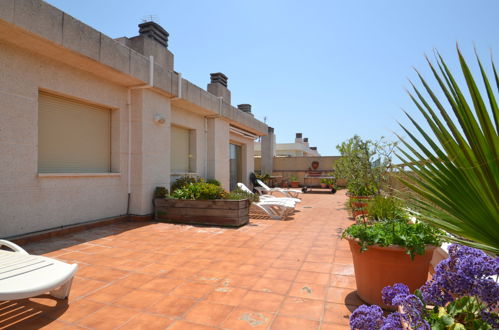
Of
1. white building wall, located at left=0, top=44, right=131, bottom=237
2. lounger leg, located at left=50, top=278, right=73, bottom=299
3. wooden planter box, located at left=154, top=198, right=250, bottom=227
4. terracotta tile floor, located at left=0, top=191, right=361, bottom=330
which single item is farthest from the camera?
wooden planter box, located at left=154, top=198, right=250, bottom=227

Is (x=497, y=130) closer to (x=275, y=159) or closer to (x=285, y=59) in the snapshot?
(x=285, y=59)

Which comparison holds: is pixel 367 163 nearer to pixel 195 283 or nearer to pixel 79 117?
pixel 195 283

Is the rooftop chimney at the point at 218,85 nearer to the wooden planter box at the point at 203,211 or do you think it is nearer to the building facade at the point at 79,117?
the building facade at the point at 79,117

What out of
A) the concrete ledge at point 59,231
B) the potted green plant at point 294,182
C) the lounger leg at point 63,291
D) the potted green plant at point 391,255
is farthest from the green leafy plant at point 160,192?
the potted green plant at point 294,182

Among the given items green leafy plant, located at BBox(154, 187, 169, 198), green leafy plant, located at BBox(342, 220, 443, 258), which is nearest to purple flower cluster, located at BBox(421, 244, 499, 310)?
green leafy plant, located at BBox(342, 220, 443, 258)

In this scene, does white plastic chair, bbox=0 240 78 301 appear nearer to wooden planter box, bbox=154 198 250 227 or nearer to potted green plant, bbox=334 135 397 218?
wooden planter box, bbox=154 198 250 227

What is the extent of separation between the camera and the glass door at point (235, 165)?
13.3m

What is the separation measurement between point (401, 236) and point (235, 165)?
445 inches

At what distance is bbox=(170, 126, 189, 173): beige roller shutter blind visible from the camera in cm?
898

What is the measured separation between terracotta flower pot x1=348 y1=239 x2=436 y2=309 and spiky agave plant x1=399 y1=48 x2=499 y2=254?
4.26ft

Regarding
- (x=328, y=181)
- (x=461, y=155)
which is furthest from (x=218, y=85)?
(x=461, y=155)

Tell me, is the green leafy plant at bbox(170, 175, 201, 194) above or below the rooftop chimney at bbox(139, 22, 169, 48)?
below

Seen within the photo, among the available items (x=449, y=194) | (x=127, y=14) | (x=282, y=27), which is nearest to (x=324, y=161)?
(x=282, y=27)

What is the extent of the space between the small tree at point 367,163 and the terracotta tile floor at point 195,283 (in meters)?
2.32
